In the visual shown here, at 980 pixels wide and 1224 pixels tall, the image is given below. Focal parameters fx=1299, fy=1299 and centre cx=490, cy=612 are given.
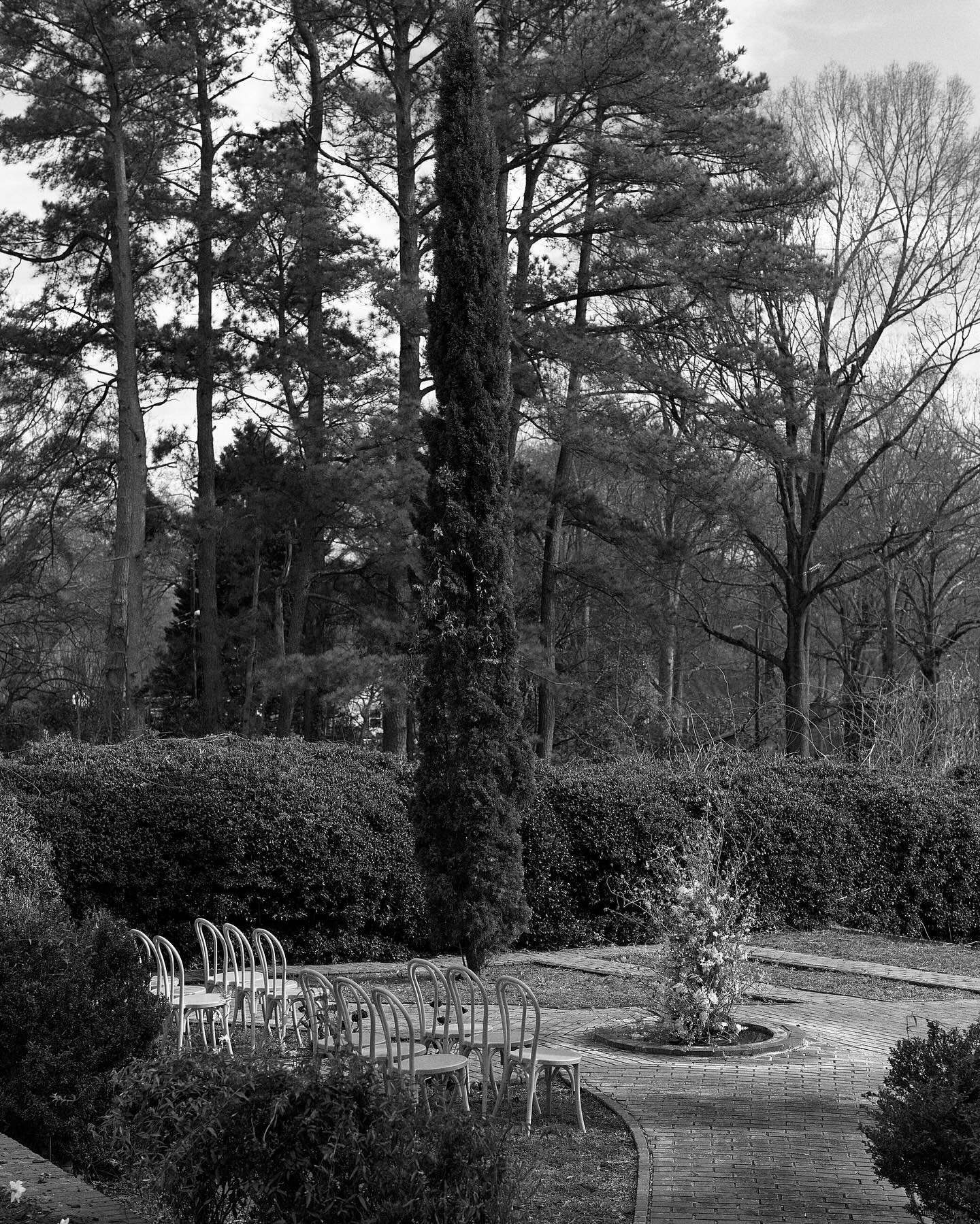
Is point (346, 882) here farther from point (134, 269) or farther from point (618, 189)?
point (134, 269)

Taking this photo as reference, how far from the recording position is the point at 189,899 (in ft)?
36.9

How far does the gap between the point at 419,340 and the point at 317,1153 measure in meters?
19.3

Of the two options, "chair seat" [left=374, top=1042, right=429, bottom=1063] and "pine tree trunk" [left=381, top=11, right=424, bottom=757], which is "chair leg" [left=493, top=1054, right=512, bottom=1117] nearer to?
"chair seat" [left=374, top=1042, right=429, bottom=1063]

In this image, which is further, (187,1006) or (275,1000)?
(187,1006)

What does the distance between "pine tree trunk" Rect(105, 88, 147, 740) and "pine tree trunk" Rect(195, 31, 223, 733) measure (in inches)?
100

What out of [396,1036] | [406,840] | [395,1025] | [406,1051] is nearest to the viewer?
[396,1036]

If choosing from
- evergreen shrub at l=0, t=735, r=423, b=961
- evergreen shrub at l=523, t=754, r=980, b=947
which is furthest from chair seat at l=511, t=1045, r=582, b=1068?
evergreen shrub at l=523, t=754, r=980, b=947

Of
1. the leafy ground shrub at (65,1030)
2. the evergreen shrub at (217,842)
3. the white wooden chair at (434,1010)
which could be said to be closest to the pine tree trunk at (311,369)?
the evergreen shrub at (217,842)

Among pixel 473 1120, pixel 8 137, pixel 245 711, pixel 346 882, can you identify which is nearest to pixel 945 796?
pixel 346 882

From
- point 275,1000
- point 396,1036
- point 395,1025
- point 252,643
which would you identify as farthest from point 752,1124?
point 252,643

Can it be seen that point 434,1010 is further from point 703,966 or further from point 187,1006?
point 703,966

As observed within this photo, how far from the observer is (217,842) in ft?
36.7

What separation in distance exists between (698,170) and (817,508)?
8201 millimetres

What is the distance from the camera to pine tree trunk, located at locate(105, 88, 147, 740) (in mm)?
21000
